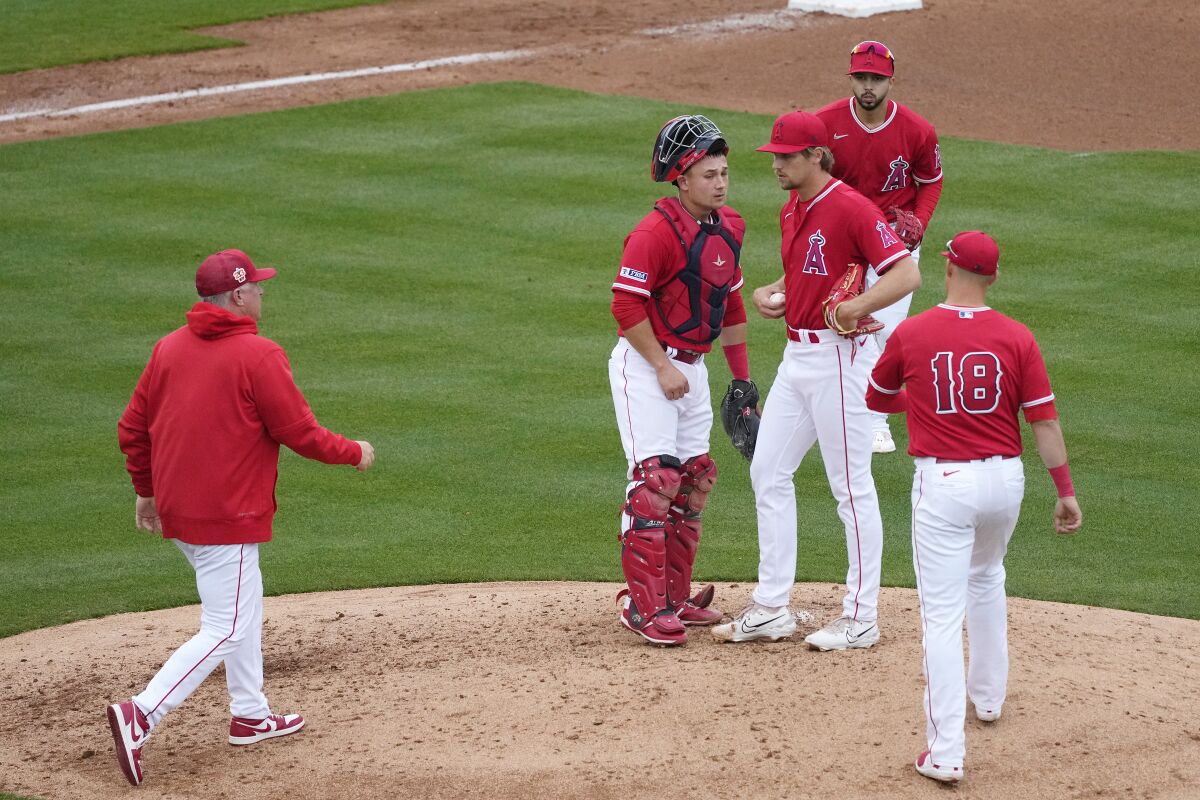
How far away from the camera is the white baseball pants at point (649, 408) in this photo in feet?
20.1

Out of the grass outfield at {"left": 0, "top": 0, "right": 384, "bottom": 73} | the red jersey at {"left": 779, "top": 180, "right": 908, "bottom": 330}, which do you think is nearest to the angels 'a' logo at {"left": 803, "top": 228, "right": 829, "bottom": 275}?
the red jersey at {"left": 779, "top": 180, "right": 908, "bottom": 330}

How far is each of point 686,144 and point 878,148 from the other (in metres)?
2.77

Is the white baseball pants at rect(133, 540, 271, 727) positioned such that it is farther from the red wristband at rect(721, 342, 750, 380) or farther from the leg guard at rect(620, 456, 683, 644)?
the red wristband at rect(721, 342, 750, 380)

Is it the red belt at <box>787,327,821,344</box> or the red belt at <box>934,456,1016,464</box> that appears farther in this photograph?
the red belt at <box>787,327,821,344</box>

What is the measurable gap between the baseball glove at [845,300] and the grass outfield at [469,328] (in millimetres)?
1878

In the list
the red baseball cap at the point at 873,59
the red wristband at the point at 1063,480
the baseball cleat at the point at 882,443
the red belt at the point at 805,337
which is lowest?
the baseball cleat at the point at 882,443

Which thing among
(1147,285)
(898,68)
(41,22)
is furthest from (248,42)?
(1147,285)

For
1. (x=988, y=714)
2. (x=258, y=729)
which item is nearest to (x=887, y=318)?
(x=988, y=714)

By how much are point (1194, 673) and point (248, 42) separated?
1677 centimetres

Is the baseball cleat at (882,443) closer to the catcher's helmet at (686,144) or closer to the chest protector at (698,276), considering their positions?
the chest protector at (698,276)

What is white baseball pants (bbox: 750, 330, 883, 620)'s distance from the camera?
233 inches

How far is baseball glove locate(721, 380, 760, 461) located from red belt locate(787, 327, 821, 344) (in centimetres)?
40

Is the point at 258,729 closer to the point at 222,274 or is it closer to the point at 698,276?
the point at 222,274

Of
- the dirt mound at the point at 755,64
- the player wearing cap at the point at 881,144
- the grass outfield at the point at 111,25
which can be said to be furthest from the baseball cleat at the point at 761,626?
the grass outfield at the point at 111,25
